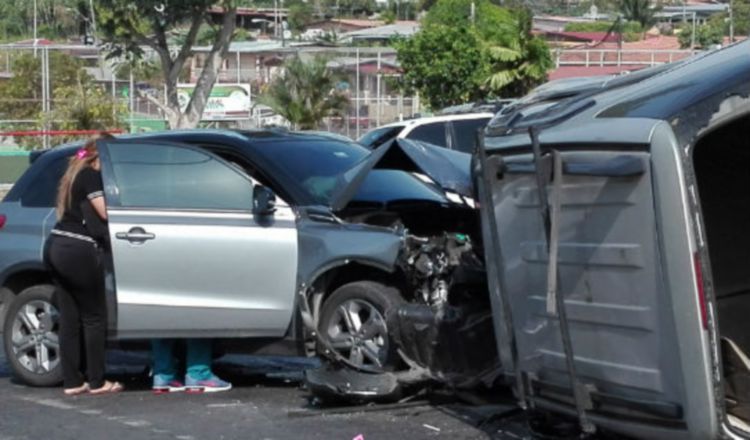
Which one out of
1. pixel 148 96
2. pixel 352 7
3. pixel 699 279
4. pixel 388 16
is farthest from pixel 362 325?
pixel 352 7

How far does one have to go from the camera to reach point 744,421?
6.22 meters

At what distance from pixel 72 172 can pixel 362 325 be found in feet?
7.42

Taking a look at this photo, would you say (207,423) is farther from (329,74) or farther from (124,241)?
(329,74)

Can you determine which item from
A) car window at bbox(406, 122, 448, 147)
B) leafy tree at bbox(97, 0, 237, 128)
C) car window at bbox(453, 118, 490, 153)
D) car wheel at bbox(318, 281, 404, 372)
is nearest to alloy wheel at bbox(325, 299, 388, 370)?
car wheel at bbox(318, 281, 404, 372)

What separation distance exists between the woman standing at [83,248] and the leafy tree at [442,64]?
23.7m

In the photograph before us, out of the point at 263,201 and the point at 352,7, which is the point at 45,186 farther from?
the point at 352,7

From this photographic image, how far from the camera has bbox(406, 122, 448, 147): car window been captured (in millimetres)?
16781

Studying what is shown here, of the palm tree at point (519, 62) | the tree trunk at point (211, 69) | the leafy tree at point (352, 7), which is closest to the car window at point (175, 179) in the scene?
the palm tree at point (519, 62)

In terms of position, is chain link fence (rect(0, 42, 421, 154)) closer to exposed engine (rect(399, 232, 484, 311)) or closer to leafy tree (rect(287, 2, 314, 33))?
exposed engine (rect(399, 232, 484, 311))

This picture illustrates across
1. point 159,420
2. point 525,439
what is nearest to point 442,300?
point 525,439

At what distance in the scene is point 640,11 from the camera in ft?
237

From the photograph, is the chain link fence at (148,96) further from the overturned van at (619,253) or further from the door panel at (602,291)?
the door panel at (602,291)

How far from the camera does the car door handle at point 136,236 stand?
30.9ft

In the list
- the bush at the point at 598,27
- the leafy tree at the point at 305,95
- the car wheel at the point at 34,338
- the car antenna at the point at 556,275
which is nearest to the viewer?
the car antenna at the point at 556,275
